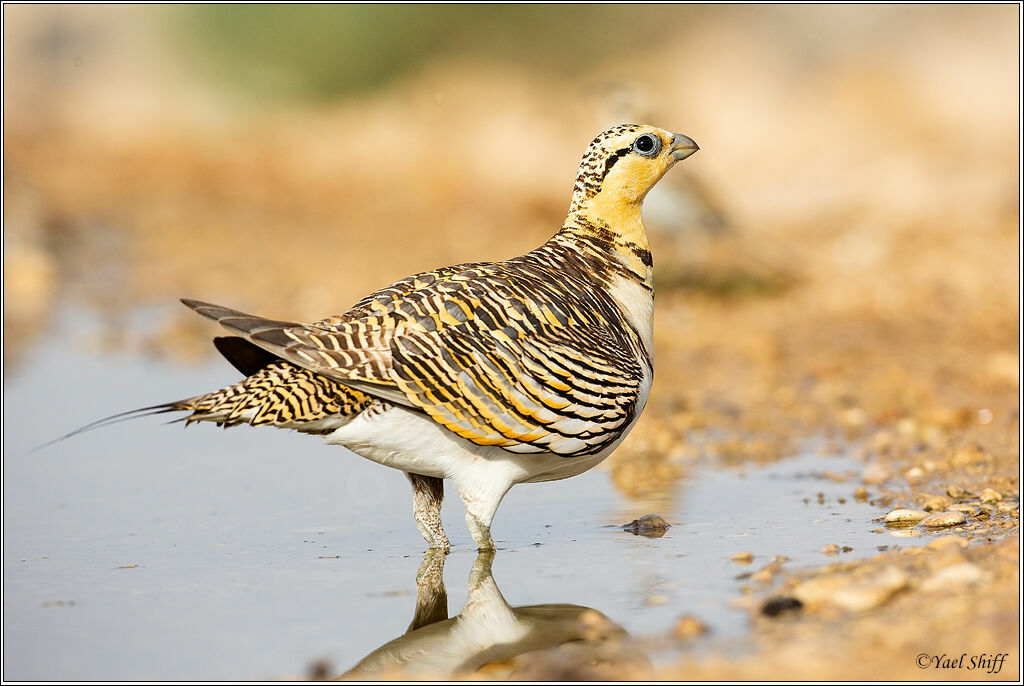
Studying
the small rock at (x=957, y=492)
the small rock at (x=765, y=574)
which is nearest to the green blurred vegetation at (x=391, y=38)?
the small rock at (x=957, y=492)

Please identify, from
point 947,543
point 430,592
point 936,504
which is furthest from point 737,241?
point 430,592

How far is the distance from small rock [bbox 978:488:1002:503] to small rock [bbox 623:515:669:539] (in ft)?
5.36

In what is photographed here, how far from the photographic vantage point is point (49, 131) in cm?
2509

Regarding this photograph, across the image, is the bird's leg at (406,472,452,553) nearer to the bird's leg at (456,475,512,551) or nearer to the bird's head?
the bird's leg at (456,475,512,551)

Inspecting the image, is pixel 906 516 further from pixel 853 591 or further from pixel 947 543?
pixel 853 591

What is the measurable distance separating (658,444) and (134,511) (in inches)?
133

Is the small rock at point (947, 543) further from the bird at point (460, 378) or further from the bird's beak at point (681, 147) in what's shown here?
the bird's beak at point (681, 147)

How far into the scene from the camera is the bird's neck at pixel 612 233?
21.5 feet

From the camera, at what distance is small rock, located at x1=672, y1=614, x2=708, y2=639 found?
4.76m

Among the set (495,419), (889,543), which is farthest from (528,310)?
(889,543)

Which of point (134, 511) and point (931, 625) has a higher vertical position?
point (134, 511)

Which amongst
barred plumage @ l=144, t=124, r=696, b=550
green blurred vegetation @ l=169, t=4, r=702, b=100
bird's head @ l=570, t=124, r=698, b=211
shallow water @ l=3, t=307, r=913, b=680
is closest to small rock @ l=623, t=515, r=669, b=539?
shallow water @ l=3, t=307, r=913, b=680

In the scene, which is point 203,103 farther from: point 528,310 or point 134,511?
point 528,310

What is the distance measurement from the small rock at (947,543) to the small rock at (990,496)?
2.88 ft
